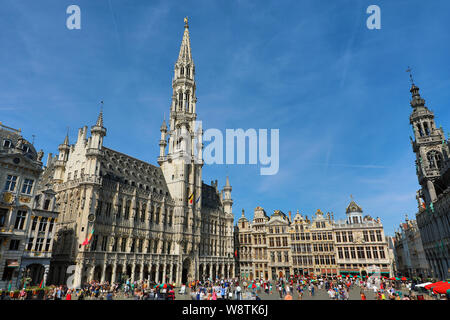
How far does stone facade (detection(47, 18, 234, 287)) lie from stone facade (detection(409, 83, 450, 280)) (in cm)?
4210

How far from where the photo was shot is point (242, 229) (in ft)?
241

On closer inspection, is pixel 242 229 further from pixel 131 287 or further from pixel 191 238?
pixel 131 287

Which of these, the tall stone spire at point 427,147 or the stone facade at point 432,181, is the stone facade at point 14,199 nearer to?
the stone facade at point 432,181

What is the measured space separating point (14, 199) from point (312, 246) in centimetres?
5656

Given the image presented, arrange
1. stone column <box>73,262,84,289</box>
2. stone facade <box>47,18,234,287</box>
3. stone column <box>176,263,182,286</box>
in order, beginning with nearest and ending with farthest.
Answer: stone column <box>73,262,84,289</box> < stone facade <box>47,18,234,287</box> < stone column <box>176,263,182,286</box>

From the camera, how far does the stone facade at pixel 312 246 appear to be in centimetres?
5547

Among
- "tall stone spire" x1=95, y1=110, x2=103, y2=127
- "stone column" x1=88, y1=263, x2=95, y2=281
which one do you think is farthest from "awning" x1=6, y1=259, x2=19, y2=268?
"tall stone spire" x1=95, y1=110, x2=103, y2=127

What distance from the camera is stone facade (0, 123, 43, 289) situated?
2770 cm

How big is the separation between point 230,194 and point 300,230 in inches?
839

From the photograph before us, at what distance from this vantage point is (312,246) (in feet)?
198

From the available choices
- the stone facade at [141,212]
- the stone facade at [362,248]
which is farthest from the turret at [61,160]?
Result: the stone facade at [362,248]

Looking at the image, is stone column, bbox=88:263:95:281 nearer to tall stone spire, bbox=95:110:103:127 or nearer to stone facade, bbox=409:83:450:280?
tall stone spire, bbox=95:110:103:127
